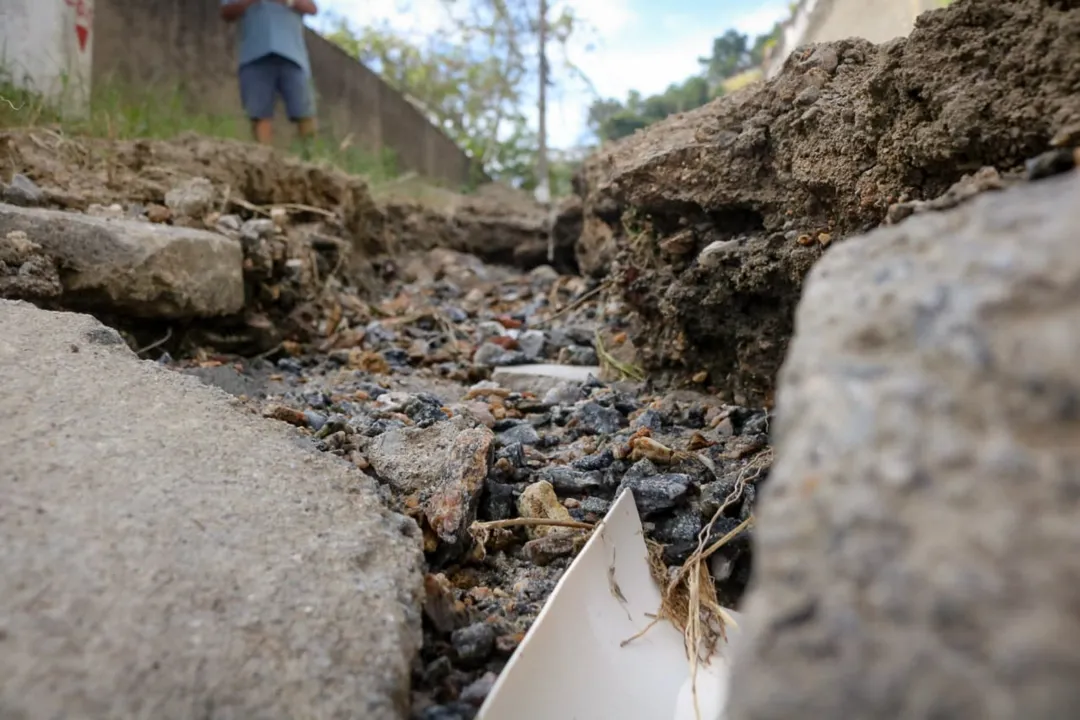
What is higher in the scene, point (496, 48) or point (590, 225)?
point (496, 48)

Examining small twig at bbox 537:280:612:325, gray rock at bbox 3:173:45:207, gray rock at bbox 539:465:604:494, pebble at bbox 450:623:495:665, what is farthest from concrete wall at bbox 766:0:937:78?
gray rock at bbox 3:173:45:207

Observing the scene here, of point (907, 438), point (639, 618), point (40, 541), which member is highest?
point (907, 438)

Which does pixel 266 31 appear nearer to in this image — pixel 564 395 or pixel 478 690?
pixel 564 395

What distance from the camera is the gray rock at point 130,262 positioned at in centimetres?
177

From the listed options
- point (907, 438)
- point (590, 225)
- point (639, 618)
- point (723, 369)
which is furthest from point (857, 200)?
point (590, 225)

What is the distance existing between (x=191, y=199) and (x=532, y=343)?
137 cm

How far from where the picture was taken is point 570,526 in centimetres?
121

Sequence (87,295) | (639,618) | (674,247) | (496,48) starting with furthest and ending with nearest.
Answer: (496,48) → (674,247) → (87,295) → (639,618)

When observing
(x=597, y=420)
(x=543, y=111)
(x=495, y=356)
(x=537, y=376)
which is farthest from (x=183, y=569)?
(x=543, y=111)

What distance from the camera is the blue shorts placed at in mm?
4074

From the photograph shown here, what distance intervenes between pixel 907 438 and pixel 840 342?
91mm

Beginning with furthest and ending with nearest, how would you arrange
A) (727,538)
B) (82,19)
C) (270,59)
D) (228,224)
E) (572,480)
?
(270,59)
(82,19)
(228,224)
(572,480)
(727,538)

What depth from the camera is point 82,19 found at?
298 centimetres

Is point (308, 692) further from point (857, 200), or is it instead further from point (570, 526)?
point (857, 200)
